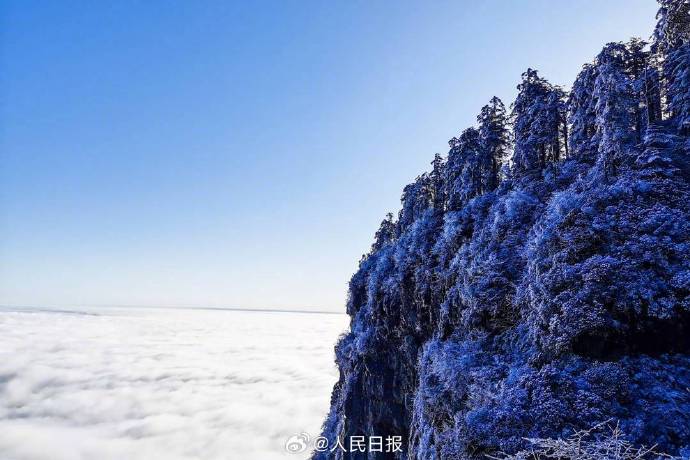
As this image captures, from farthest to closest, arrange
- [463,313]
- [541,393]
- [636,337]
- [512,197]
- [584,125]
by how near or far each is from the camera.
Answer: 1. [584,125]
2. [512,197]
3. [463,313]
4. [636,337]
5. [541,393]

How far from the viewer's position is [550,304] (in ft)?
61.0

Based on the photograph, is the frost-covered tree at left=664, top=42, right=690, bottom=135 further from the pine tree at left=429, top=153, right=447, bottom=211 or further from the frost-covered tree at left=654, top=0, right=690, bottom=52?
the pine tree at left=429, top=153, right=447, bottom=211

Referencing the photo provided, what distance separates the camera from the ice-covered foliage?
1462 cm

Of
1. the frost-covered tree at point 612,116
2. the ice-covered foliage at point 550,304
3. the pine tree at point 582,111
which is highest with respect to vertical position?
the pine tree at point 582,111

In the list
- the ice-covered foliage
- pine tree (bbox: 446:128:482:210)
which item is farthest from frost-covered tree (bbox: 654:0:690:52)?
pine tree (bbox: 446:128:482:210)

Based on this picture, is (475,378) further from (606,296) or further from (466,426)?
(606,296)

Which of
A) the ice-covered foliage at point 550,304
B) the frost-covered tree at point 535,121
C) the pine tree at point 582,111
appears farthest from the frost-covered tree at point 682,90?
the frost-covered tree at point 535,121

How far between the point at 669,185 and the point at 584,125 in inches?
990

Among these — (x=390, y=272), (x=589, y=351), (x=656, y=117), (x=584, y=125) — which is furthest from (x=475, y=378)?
(x=656, y=117)

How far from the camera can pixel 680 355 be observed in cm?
1529

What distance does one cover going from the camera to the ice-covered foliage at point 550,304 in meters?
14.6

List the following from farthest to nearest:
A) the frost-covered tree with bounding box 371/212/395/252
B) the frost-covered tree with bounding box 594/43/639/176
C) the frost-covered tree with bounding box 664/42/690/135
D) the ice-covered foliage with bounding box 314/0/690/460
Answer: the frost-covered tree with bounding box 371/212/395/252, the frost-covered tree with bounding box 664/42/690/135, the frost-covered tree with bounding box 594/43/639/176, the ice-covered foliage with bounding box 314/0/690/460

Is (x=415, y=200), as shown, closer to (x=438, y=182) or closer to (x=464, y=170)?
(x=438, y=182)

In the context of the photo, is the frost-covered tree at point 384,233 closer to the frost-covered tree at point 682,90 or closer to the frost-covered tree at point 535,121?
the frost-covered tree at point 535,121
